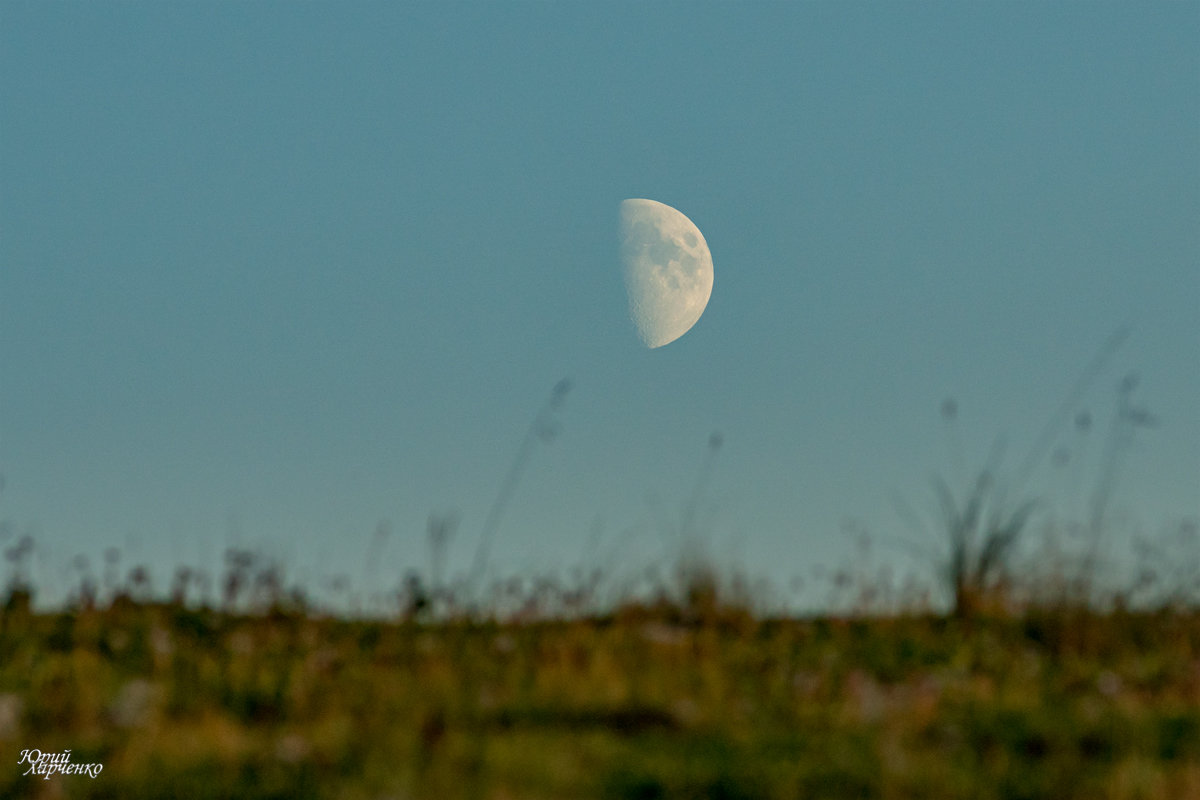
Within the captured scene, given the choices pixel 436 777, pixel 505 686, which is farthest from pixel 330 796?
pixel 505 686

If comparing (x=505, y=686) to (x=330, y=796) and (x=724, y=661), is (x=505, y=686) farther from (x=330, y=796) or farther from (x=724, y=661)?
(x=330, y=796)

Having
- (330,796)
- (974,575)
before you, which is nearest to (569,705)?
(330,796)

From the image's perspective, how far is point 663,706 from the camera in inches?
169

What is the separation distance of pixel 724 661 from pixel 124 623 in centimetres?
356

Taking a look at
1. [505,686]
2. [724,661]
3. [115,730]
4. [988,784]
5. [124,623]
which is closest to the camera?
[988,784]

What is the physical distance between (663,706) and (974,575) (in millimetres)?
3392

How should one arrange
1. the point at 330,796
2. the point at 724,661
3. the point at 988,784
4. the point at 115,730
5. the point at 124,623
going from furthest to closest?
the point at 124,623
the point at 724,661
the point at 115,730
the point at 988,784
the point at 330,796

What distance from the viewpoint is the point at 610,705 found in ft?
14.2

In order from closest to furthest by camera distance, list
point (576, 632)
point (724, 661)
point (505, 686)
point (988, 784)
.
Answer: point (988, 784), point (505, 686), point (724, 661), point (576, 632)

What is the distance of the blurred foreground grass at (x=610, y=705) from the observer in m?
3.43

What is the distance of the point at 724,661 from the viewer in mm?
5562

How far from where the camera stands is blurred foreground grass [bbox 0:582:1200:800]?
11.2 feet

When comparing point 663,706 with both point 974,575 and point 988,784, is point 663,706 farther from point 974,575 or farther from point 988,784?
point 974,575

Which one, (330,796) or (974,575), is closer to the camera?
(330,796)
